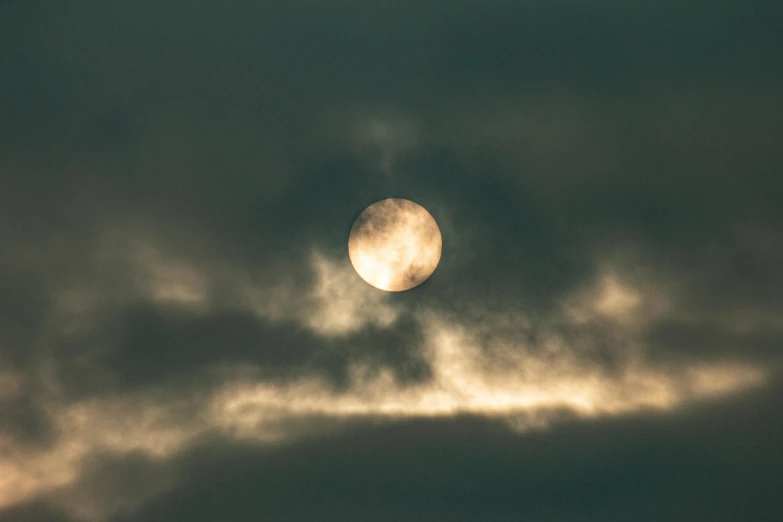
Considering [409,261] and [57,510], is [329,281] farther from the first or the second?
[57,510]

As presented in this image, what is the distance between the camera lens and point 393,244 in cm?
1458

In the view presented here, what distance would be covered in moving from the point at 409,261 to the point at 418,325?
164 centimetres

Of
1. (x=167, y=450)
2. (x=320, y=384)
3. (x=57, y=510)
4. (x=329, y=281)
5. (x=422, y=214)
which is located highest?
(x=422, y=214)

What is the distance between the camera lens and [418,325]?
14.8m

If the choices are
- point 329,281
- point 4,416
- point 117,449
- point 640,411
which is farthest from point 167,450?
point 640,411

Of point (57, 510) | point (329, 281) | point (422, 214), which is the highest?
point (422, 214)

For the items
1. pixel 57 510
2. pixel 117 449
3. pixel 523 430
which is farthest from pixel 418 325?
pixel 57 510

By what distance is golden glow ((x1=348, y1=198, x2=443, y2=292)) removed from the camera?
47.7 feet

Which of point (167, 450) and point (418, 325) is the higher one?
point (418, 325)

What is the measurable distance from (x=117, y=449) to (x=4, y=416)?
9.29 feet

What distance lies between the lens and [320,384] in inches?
588

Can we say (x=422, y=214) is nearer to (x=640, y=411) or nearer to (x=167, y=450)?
(x=640, y=411)

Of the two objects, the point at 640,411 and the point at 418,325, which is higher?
the point at 418,325

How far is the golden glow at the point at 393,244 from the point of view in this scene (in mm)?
14531
